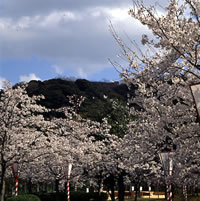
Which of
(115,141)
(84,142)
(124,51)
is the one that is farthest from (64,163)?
(124,51)

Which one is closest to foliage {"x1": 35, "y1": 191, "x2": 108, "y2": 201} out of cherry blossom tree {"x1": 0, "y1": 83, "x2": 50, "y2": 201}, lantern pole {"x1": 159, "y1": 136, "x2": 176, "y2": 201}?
cherry blossom tree {"x1": 0, "y1": 83, "x2": 50, "y2": 201}

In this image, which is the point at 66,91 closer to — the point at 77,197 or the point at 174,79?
the point at 77,197

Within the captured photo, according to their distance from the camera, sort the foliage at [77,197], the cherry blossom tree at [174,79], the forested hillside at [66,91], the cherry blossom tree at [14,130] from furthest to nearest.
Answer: the forested hillside at [66,91] → the foliage at [77,197] → the cherry blossom tree at [14,130] → the cherry blossom tree at [174,79]

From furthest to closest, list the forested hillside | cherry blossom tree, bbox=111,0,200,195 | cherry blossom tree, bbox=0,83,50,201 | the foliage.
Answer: the forested hillside → the foliage → cherry blossom tree, bbox=0,83,50,201 → cherry blossom tree, bbox=111,0,200,195

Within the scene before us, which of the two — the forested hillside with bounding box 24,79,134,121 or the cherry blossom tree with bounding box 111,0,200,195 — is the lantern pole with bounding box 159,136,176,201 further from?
the forested hillside with bounding box 24,79,134,121

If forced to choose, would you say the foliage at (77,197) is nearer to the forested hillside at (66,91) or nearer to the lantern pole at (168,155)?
the lantern pole at (168,155)

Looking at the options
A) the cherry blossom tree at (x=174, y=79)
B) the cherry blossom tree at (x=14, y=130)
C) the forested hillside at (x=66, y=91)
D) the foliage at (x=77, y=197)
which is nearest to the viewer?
the cherry blossom tree at (x=174, y=79)

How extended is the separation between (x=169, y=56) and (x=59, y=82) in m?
78.1

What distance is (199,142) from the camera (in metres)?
8.67

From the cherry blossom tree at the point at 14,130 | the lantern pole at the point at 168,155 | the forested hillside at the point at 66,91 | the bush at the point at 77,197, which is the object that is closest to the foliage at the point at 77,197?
the bush at the point at 77,197

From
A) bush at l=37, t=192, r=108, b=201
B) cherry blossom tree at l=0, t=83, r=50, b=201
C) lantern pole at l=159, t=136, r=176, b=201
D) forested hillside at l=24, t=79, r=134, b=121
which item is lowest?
bush at l=37, t=192, r=108, b=201

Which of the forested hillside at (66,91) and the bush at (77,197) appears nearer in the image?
the bush at (77,197)

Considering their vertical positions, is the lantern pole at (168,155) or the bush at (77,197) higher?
the lantern pole at (168,155)

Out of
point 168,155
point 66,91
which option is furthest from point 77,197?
point 66,91
